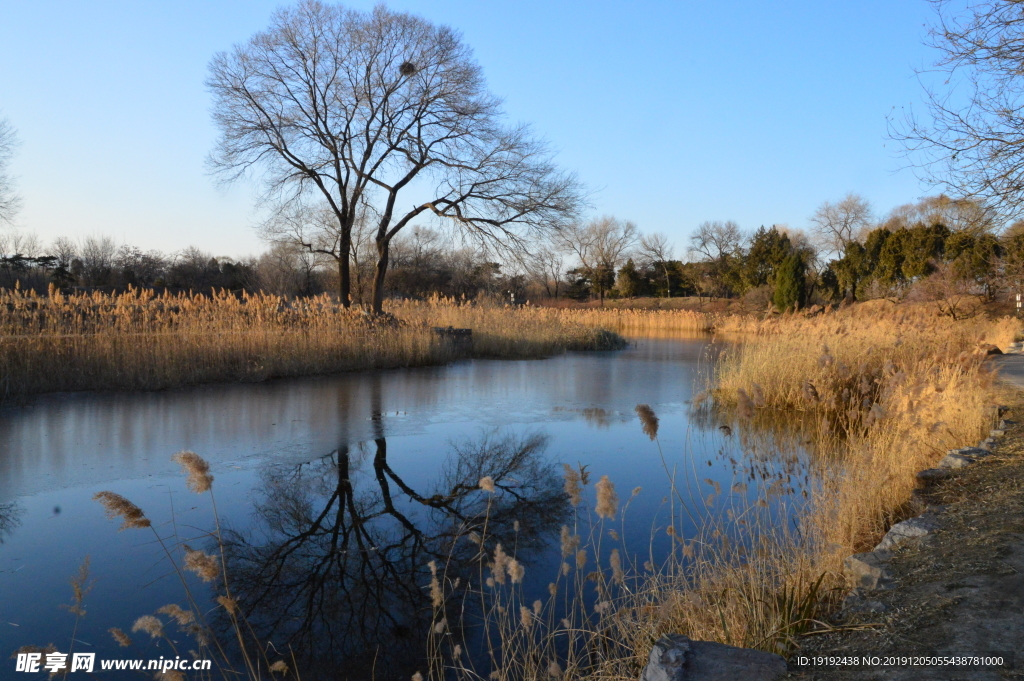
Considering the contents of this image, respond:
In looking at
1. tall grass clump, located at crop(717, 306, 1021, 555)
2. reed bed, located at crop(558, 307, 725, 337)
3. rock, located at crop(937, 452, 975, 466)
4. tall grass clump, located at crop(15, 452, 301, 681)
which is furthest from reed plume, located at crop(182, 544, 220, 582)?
reed bed, located at crop(558, 307, 725, 337)

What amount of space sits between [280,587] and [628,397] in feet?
26.3

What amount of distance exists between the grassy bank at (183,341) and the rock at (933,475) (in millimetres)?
9673

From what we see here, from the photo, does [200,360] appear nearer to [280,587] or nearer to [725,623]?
[280,587]

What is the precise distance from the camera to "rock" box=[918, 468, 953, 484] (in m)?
4.99

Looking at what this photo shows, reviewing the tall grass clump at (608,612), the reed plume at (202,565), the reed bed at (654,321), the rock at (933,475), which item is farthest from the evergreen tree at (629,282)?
the reed plume at (202,565)

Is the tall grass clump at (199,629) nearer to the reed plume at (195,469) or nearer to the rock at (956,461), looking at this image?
the reed plume at (195,469)

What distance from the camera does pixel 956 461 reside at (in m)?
5.27

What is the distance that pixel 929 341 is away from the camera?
12047 mm

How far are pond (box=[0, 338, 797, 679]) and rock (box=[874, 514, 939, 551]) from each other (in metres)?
0.96

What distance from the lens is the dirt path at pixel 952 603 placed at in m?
2.38

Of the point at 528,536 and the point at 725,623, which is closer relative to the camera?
the point at 725,623

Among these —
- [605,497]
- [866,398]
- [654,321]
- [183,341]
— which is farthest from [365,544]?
[654,321]

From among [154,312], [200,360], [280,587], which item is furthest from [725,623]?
[154,312]

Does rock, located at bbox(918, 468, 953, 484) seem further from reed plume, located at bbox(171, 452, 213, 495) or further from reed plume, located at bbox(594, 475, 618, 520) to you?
reed plume, located at bbox(171, 452, 213, 495)
